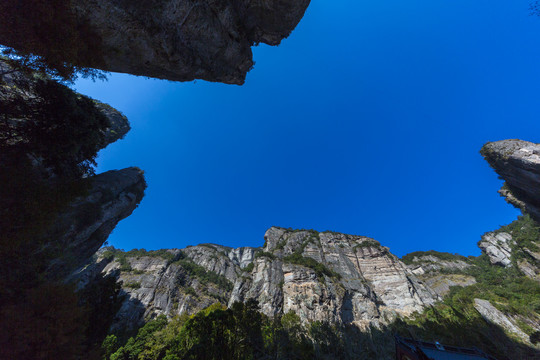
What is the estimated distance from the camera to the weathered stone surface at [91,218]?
55.7 ft

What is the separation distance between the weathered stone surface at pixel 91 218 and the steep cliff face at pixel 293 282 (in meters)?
24.5

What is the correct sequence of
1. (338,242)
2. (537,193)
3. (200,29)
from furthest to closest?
(338,242)
(537,193)
(200,29)

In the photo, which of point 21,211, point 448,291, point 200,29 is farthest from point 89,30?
point 448,291

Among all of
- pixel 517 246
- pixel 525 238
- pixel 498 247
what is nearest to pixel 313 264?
pixel 525 238

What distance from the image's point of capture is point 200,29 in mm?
14492

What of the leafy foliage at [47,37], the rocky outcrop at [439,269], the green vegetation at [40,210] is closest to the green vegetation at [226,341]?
the green vegetation at [40,210]

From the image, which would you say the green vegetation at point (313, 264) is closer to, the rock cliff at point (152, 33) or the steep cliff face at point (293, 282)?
the steep cliff face at point (293, 282)

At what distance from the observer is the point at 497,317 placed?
35000 mm

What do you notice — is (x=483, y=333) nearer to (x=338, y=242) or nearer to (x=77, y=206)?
(x=338, y=242)

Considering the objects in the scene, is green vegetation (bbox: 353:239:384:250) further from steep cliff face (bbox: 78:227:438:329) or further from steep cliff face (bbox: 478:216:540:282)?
steep cliff face (bbox: 478:216:540:282)

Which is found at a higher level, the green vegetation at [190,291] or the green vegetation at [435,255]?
the green vegetation at [435,255]

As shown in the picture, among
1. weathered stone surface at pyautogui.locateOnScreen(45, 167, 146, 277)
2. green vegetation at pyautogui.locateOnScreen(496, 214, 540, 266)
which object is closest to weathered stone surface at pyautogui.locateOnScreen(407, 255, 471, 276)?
green vegetation at pyautogui.locateOnScreen(496, 214, 540, 266)

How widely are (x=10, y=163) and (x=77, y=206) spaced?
30.2 feet

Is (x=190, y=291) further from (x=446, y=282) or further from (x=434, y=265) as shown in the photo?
(x=434, y=265)
